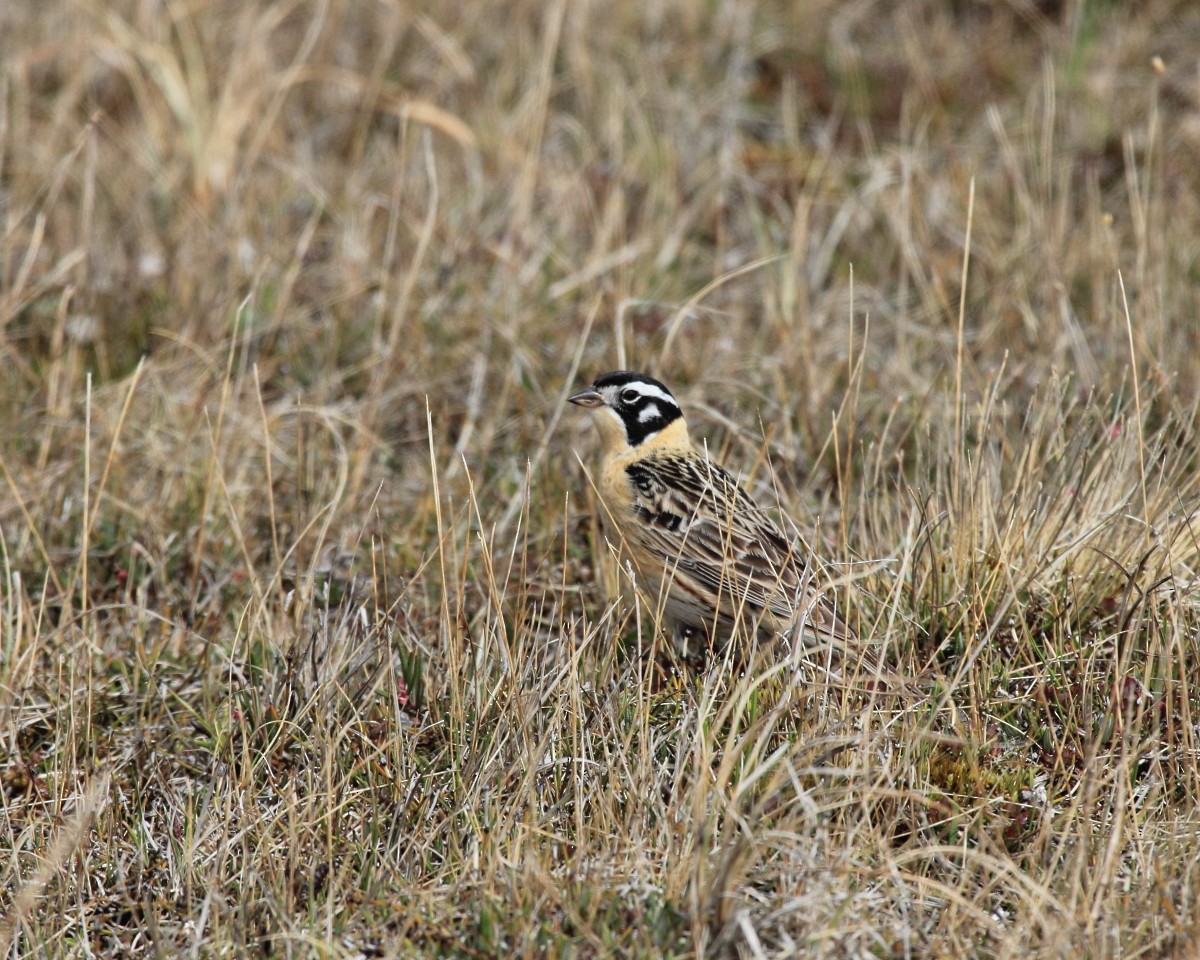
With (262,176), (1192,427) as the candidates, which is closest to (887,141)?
(262,176)

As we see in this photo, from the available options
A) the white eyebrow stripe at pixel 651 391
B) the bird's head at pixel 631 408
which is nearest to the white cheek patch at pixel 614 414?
the bird's head at pixel 631 408

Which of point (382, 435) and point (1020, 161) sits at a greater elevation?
point (1020, 161)

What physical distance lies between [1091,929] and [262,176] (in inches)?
249

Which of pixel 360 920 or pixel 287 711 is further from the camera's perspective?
pixel 287 711

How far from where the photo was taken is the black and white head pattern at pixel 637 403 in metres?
5.98

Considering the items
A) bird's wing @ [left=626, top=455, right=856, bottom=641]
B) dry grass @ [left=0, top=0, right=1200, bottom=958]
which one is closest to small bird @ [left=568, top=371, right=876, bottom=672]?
bird's wing @ [left=626, top=455, right=856, bottom=641]

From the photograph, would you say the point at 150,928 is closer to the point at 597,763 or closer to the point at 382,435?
→ the point at 597,763

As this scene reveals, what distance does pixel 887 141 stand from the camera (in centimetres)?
938

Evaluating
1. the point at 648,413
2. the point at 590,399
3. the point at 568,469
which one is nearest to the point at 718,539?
the point at 648,413

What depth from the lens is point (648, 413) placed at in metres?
6.05

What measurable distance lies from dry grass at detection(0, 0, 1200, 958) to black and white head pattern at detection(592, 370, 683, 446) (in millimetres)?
334

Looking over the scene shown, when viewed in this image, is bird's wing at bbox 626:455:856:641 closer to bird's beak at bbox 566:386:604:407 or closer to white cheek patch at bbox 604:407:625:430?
white cheek patch at bbox 604:407:625:430

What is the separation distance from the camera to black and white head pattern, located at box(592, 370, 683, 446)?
598 cm

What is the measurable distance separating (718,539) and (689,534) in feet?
0.34
